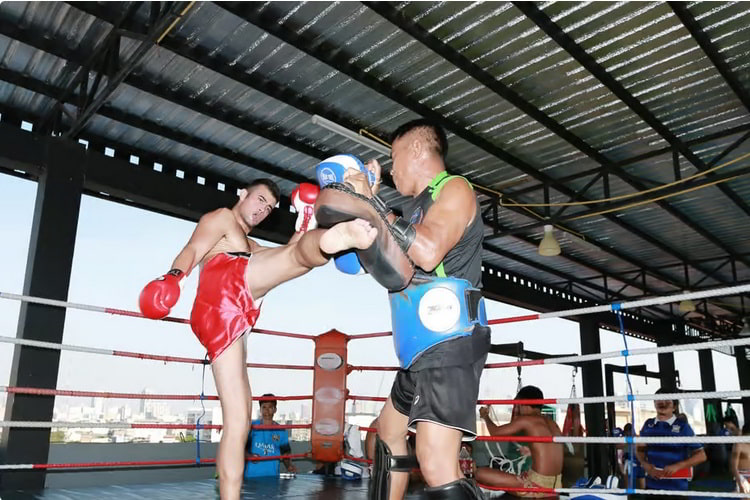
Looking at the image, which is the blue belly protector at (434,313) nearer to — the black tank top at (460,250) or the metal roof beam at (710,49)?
the black tank top at (460,250)

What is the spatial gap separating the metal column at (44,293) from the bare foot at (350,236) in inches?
133

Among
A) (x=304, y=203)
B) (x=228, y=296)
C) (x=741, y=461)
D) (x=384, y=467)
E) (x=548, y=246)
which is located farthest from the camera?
(x=548, y=246)

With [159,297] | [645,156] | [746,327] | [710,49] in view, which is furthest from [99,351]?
[746,327]

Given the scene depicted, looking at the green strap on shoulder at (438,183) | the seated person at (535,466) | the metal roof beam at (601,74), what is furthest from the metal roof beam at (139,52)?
the seated person at (535,466)

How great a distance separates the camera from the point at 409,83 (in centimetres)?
459

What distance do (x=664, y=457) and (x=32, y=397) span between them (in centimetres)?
453

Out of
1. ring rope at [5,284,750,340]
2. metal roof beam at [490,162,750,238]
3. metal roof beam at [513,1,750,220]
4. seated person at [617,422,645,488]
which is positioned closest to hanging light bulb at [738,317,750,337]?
seated person at [617,422,645,488]

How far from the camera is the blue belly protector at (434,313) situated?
5.04 ft

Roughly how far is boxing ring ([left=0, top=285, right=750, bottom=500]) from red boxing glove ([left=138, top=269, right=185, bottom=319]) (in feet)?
2.39

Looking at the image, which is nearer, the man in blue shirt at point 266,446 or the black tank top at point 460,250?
the black tank top at point 460,250

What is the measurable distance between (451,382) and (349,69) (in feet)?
10.7

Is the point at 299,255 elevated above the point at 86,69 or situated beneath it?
situated beneath

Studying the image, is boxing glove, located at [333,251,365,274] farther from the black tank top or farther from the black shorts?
the black shorts

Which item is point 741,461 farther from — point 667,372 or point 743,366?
point 743,366
